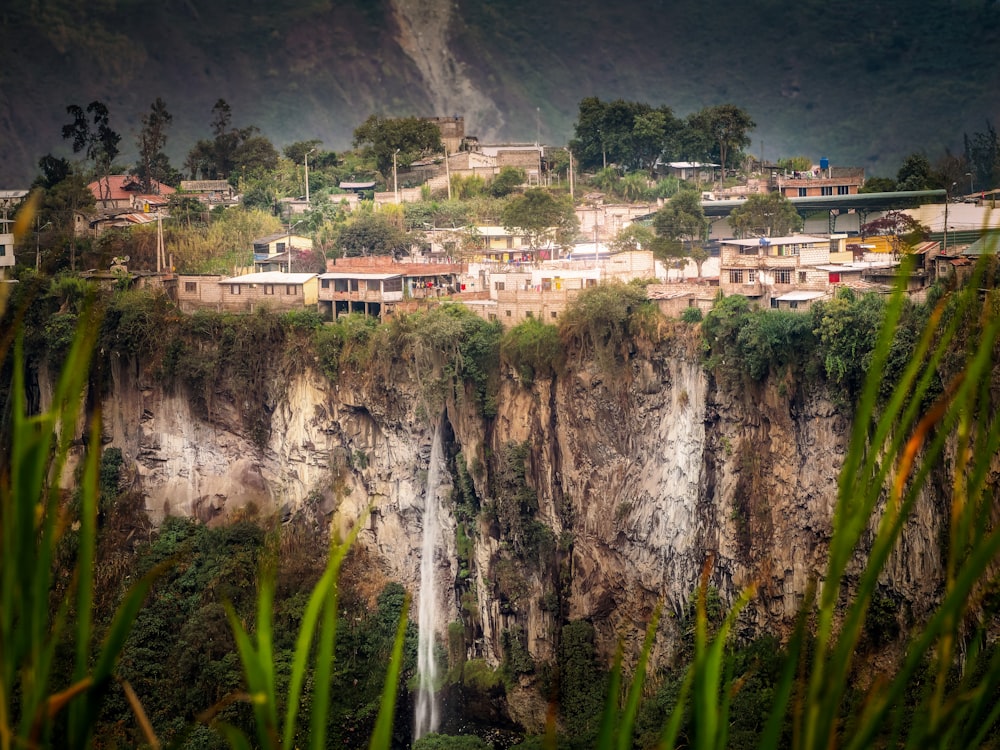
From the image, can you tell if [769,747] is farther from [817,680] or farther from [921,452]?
[921,452]

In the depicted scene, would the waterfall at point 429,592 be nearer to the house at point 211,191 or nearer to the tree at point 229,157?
the house at point 211,191

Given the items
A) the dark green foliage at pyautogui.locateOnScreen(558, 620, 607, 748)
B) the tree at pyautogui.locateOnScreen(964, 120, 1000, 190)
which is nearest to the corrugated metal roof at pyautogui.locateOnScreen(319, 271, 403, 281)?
the dark green foliage at pyautogui.locateOnScreen(558, 620, 607, 748)

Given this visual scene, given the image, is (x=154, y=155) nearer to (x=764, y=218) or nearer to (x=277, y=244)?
(x=277, y=244)

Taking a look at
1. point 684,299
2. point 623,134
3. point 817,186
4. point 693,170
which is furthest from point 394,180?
point 684,299

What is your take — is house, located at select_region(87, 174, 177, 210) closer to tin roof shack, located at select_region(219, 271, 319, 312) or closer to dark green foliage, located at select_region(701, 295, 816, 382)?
tin roof shack, located at select_region(219, 271, 319, 312)

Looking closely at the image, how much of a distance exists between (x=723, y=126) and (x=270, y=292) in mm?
12607

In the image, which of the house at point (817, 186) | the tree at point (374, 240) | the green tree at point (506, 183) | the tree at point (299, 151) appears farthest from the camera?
the tree at point (299, 151)

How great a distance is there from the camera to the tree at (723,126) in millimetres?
29953

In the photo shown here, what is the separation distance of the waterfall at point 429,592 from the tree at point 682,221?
5.74 metres

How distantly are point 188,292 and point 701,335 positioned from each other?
9.67 meters

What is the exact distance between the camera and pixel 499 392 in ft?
62.4

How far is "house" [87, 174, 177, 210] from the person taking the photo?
2814 centimetres

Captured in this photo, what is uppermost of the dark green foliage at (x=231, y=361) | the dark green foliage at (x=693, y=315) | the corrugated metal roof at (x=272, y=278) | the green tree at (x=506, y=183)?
the green tree at (x=506, y=183)

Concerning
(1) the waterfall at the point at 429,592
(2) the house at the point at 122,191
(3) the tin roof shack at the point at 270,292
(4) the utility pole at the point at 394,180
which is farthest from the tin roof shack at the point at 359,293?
(2) the house at the point at 122,191
